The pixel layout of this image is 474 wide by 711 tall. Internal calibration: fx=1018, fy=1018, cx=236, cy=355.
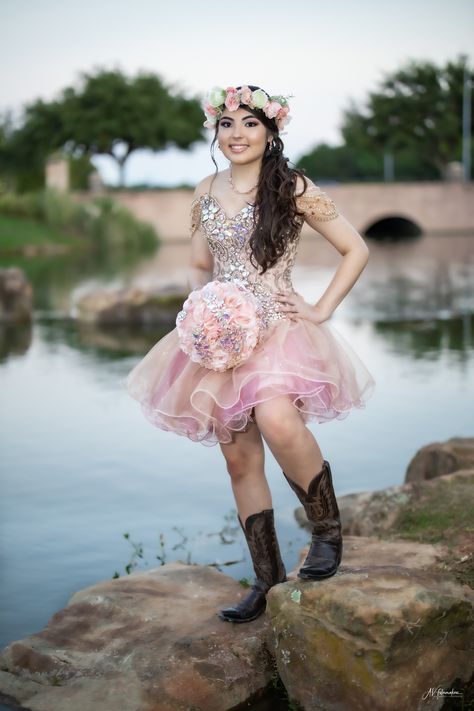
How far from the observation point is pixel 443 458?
17.8 ft

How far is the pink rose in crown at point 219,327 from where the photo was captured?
11.1 feet

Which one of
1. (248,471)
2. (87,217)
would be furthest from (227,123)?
(87,217)

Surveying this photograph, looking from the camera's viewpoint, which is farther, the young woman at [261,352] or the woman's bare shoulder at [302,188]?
the woman's bare shoulder at [302,188]

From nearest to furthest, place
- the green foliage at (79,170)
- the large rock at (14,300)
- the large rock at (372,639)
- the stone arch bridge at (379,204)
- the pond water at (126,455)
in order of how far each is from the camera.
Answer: the large rock at (372,639)
the pond water at (126,455)
the large rock at (14,300)
the stone arch bridge at (379,204)
the green foliage at (79,170)

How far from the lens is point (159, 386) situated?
370 cm

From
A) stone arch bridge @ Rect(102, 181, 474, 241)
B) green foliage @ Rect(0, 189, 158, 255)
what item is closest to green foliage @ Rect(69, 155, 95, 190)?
stone arch bridge @ Rect(102, 181, 474, 241)

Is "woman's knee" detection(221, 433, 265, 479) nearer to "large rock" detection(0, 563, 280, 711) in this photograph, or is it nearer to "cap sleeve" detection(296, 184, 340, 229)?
"large rock" detection(0, 563, 280, 711)

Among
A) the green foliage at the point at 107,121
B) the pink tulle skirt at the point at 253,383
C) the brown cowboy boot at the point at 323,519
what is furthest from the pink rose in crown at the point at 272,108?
the green foliage at the point at 107,121

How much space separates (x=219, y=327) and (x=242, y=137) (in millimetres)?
777

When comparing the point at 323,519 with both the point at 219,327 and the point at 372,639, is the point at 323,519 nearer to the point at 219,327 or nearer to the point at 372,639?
the point at 372,639

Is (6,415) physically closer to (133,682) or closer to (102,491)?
(102,491)

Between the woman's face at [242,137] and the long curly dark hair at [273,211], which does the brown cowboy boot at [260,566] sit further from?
the woman's face at [242,137]

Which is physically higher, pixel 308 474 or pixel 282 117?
pixel 282 117

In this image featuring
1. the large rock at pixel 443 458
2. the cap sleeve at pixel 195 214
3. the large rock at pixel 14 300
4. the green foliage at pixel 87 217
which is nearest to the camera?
the cap sleeve at pixel 195 214
